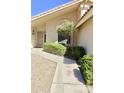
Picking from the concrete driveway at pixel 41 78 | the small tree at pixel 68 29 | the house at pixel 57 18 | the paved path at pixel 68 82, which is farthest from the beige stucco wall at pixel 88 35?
the house at pixel 57 18

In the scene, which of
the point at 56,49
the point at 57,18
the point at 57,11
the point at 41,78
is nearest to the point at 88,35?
the point at 56,49

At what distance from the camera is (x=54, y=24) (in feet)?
58.8

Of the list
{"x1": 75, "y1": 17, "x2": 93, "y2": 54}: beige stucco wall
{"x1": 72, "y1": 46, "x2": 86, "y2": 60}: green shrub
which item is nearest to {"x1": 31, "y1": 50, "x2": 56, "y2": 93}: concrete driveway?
{"x1": 75, "y1": 17, "x2": 93, "y2": 54}: beige stucco wall

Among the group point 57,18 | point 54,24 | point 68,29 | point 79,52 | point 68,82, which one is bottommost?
point 68,82

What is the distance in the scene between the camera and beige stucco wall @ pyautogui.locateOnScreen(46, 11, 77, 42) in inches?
701

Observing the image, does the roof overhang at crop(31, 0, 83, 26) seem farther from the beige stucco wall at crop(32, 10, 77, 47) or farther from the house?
the beige stucco wall at crop(32, 10, 77, 47)

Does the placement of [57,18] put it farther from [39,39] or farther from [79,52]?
[79,52]

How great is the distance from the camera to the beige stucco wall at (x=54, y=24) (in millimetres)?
17797
